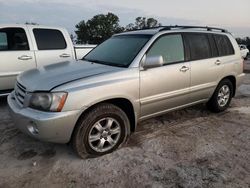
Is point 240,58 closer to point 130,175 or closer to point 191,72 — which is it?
point 191,72

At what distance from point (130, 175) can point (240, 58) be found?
3.81m

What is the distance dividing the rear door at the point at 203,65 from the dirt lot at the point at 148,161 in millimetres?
629

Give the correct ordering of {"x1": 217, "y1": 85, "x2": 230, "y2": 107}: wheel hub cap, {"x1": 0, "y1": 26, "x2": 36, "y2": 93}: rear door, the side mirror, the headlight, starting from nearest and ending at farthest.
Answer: the headlight → the side mirror → {"x1": 217, "y1": 85, "x2": 230, "y2": 107}: wheel hub cap → {"x1": 0, "y1": 26, "x2": 36, "y2": 93}: rear door

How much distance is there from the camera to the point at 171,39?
4504 mm

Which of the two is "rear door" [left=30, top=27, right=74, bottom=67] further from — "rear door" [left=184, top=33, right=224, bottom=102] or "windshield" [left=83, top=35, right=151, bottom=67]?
"rear door" [left=184, top=33, right=224, bottom=102]

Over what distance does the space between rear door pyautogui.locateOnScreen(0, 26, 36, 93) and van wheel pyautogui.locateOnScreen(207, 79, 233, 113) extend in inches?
153

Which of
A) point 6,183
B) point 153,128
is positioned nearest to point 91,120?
point 6,183

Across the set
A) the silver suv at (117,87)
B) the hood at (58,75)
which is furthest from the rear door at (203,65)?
the hood at (58,75)

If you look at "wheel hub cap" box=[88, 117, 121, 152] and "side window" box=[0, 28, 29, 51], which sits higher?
"side window" box=[0, 28, 29, 51]

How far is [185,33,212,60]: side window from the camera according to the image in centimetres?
478

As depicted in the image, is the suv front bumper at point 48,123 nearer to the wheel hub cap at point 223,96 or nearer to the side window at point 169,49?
the side window at point 169,49

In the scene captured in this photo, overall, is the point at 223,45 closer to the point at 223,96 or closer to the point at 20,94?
the point at 223,96

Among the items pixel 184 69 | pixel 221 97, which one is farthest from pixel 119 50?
pixel 221 97

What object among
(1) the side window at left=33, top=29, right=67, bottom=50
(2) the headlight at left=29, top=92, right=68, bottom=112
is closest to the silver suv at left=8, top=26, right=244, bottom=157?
(2) the headlight at left=29, top=92, right=68, bottom=112
